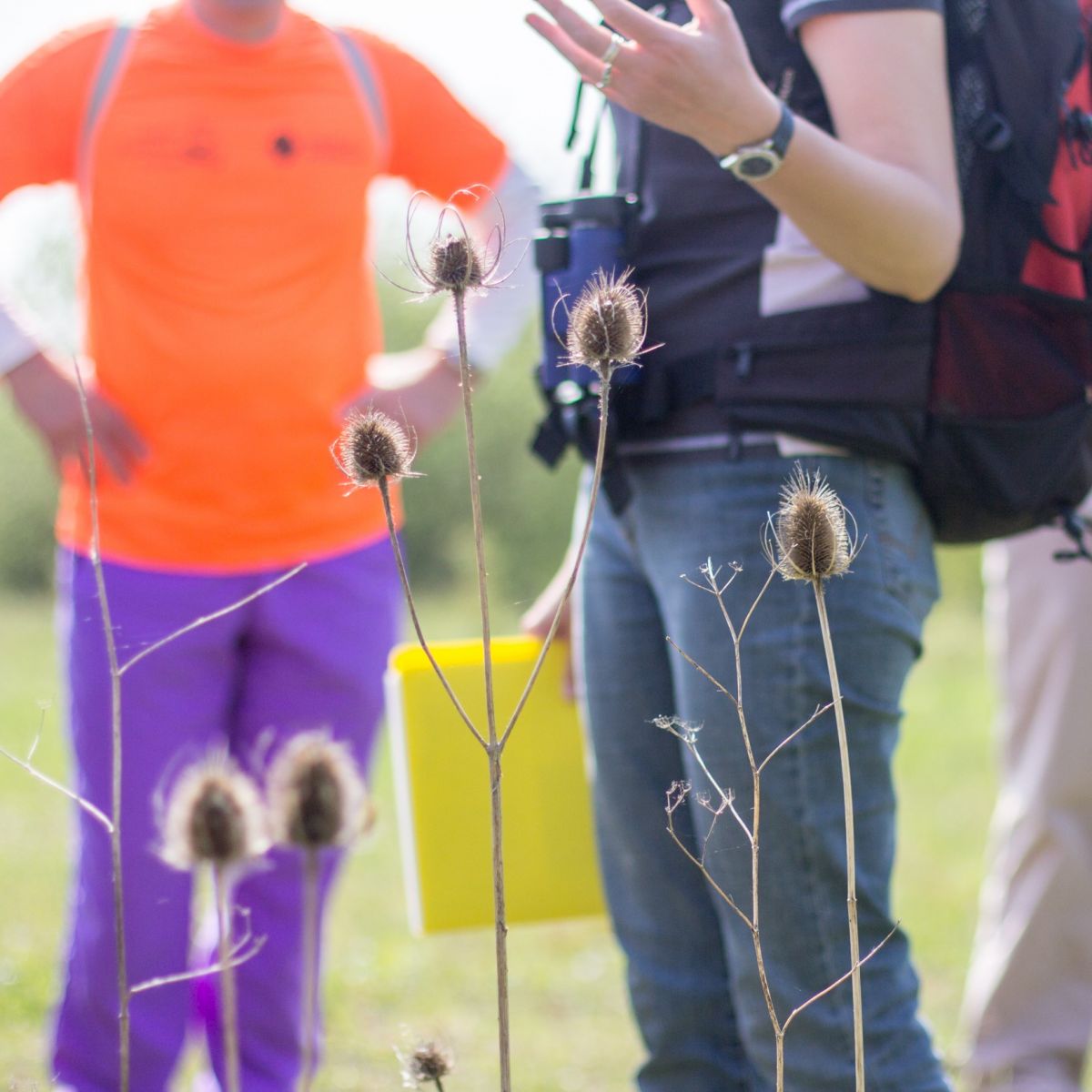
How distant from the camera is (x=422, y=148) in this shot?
2.32 metres

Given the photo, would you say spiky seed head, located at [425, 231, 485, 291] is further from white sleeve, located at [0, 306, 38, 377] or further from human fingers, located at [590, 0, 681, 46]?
white sleeve, located at [0, 306, 38, 377]

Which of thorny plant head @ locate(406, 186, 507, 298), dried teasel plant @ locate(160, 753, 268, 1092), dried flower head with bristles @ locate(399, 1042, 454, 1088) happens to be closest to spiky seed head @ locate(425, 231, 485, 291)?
thorny plant head @ locate(406, 186, 507, 298)

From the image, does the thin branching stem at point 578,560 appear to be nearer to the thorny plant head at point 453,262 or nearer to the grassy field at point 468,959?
the thorny plant head at point 453,262

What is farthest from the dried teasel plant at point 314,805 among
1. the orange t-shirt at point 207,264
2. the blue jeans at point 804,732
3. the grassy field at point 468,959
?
the orange t-shirt at point 207,264

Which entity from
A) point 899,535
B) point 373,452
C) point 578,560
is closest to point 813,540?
point 578,560

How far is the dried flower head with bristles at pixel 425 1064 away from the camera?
2.75 feet

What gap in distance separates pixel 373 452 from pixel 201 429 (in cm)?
136

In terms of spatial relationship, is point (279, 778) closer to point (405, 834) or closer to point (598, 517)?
point (598, 517)

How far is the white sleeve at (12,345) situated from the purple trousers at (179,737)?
12.3 inches

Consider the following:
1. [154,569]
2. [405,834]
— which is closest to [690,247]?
[405,834]

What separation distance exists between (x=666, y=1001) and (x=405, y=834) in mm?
411

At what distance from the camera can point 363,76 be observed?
221 centimetres

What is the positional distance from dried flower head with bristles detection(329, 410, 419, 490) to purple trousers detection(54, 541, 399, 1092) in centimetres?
120

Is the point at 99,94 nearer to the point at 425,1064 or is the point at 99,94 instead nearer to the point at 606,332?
the point at 606,332
